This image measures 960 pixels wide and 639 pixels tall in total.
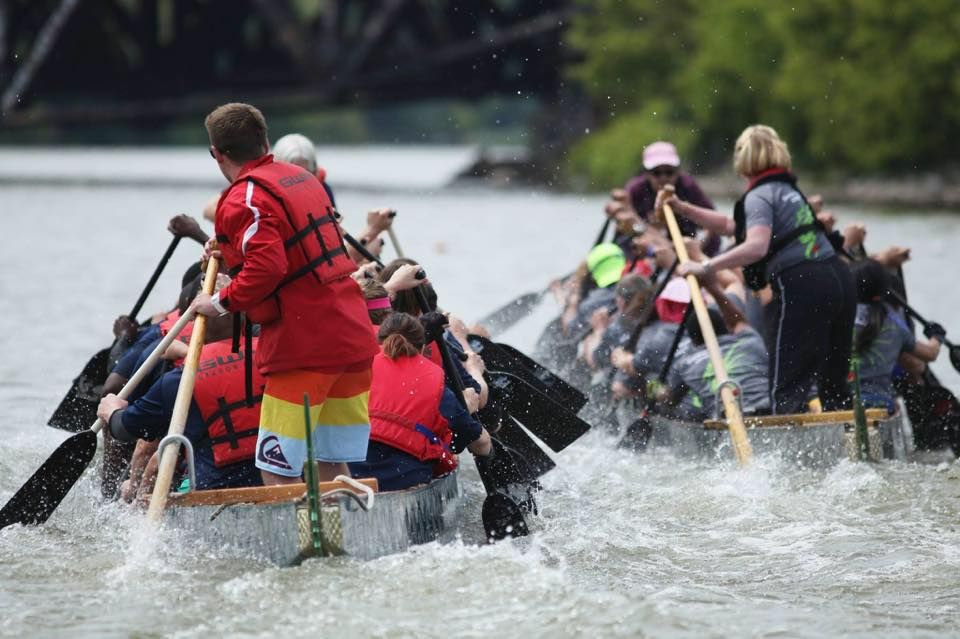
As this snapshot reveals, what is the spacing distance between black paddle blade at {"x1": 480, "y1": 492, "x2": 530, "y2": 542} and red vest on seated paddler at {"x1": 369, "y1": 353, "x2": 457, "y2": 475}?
557mm

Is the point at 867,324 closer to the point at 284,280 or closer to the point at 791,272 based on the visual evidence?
the point at 791,272

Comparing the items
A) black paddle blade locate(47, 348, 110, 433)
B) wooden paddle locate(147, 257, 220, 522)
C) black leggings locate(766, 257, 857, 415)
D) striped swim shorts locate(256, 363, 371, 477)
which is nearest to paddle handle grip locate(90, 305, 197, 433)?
wooden paddle locate(147, 257, 220, 522)

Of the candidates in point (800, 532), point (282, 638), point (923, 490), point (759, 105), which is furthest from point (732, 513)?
point (759, 105)

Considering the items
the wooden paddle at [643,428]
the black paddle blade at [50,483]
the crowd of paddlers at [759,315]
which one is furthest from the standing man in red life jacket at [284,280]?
the wooden paddle at [643,428]

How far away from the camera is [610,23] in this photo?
4947 cm

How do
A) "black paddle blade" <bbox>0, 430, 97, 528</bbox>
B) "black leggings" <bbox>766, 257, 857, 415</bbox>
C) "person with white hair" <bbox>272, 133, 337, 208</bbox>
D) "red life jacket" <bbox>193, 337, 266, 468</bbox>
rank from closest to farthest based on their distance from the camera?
1. "red life jacket" <bbox>193, 337, 266, 468</bbox>
2. "black paddle blade" <bbox>0, 430, 97, 528</bbox>
3. "black leggings" <bbox>766, 257, 857, 415</bbox>
4. "person with white hair" <bbox>272, 133, 337, 208</bbox>

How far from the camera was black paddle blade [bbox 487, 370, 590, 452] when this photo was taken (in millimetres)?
9398

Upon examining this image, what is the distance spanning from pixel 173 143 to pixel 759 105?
53.7 metres

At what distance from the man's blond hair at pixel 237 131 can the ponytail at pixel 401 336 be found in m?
1.25

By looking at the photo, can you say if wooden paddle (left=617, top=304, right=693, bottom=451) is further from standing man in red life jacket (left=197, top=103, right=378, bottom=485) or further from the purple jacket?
standing man in red life jacket (left=197, top=103, right=378, bottom=485)

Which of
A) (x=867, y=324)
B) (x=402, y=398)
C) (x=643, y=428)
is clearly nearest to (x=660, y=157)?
(x=643, y=428)

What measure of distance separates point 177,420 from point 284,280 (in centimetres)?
81

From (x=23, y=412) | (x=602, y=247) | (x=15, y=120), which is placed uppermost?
(x=15, y=120)

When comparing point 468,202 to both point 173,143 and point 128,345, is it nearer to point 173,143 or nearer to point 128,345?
point 128,345
